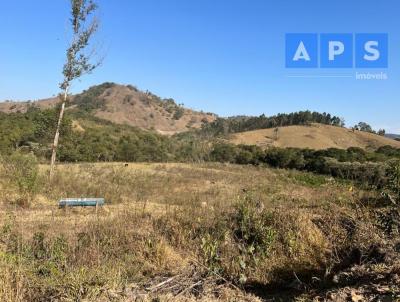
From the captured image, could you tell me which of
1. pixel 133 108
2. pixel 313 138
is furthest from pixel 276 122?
pixel 133 108

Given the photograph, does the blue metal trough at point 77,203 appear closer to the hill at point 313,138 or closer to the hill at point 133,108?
the hill at point 313,138

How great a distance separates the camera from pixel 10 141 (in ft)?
132

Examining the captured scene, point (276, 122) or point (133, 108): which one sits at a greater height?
point (133, 108)

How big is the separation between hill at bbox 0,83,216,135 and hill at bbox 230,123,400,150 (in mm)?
52233

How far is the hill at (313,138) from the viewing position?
72.5m

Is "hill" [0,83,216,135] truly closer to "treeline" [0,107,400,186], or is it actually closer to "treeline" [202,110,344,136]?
"treeline" [202,110,344,136]

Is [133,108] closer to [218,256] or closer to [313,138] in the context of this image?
[313,138]

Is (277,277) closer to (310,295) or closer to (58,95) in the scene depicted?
(310,295)

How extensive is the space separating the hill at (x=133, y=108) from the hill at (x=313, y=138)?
52.2m

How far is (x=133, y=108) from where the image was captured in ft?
454

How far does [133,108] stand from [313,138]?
7881cm

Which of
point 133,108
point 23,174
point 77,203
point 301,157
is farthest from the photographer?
point 133,108

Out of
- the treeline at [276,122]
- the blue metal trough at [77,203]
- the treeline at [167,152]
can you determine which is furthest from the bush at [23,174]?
the treeline at [276,122]

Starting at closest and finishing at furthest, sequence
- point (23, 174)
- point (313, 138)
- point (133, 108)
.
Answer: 1. point (23, 174)
2. point (313, 138)
3. point (133, 108)
